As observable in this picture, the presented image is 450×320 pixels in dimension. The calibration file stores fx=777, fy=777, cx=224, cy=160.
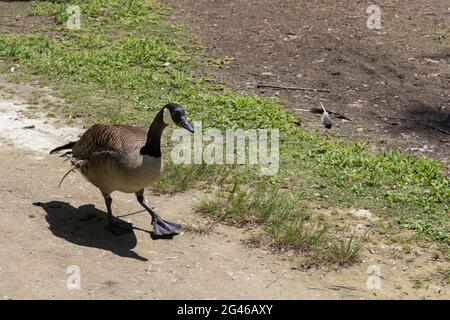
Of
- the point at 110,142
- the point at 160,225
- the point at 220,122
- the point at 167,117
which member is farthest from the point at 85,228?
the point at 220,122

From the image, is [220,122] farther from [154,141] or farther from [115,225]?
[154,141]

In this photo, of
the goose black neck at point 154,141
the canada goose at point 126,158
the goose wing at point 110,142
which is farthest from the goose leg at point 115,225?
the goose black neck at point 154,141

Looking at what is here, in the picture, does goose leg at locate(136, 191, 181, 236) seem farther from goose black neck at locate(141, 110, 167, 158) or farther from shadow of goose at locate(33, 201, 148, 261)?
goose black neck at locate(141, 110, 167, 158)

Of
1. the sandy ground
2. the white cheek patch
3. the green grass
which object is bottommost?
the sandy ground

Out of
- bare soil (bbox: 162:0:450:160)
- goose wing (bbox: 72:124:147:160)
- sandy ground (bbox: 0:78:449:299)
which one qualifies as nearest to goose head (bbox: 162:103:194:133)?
goose wing (bbox: 72:124:147:160)

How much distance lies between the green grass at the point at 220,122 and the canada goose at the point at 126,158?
84cm

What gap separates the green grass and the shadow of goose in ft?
2.50

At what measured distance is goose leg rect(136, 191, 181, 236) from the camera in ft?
20.2

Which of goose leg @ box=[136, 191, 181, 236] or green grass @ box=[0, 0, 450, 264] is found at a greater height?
green grass @ box=[0, 0, 450, 264]

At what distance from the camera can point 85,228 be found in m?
6.30

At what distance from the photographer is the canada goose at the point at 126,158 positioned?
5.86m

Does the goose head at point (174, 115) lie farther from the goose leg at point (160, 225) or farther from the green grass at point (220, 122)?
the green grass at point (220, 122)

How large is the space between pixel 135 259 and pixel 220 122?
2.87 meters

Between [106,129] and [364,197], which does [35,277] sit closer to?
[106,129]
